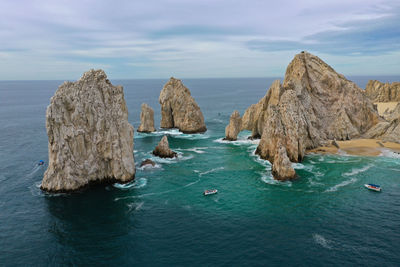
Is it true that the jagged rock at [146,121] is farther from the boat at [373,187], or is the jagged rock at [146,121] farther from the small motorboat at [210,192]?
the boat at [373,187]

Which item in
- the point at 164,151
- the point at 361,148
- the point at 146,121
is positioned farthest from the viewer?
the point at 146,121

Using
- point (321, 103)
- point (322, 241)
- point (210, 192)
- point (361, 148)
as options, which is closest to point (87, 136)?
point (210, 192)

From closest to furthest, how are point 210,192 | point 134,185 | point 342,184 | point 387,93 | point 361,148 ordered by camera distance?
1. point 210,192
2. point 342,184
3. point 134,185
4. point 361,148
5. point 387,93

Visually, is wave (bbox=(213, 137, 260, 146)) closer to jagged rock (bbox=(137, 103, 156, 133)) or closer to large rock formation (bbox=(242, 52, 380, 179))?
large rock formation (bbox=(242, 52, 380, 179))

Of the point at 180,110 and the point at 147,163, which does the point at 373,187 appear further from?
the point at 180,110

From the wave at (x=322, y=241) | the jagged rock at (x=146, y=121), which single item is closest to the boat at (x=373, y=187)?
the wave at (x=322, y=241)

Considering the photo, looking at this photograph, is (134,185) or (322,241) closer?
(322,241)

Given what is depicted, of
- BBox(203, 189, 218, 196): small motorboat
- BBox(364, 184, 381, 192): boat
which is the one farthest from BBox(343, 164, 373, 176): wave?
BBox(203, 189, 218, 196): small motorboat

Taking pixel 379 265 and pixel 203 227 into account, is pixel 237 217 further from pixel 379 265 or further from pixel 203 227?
pixel 379 265
